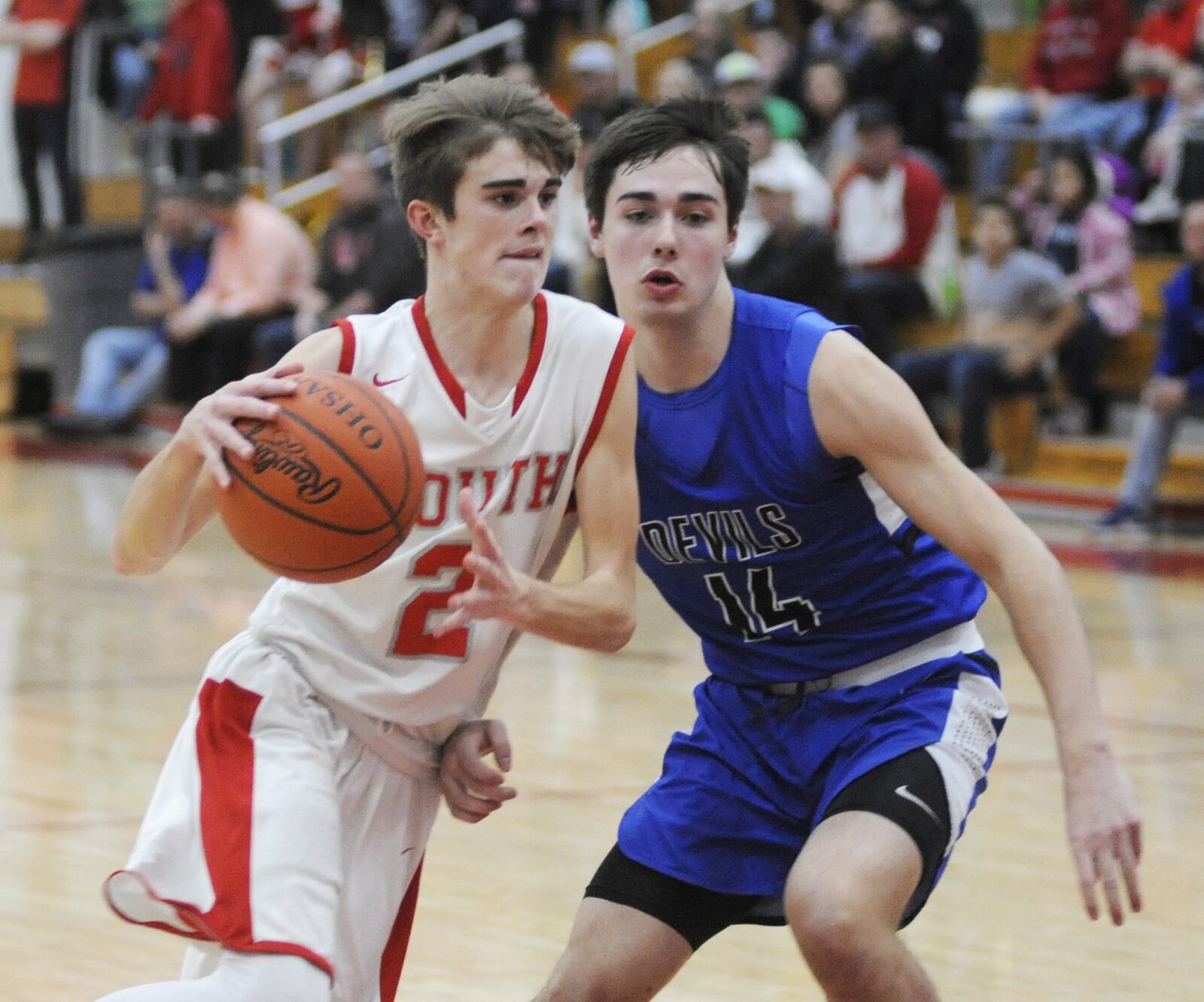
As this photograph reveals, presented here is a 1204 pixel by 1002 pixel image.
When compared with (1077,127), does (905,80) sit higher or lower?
higher

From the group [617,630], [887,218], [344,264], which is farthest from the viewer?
[344,264]

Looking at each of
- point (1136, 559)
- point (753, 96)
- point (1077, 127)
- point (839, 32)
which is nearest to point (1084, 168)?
point (1077, 127)

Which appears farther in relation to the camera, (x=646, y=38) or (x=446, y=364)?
(x=646, y=38)

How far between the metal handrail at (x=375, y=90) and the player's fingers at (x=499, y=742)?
12426 mm

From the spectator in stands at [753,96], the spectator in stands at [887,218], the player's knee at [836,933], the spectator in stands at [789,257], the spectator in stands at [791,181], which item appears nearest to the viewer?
the player's knee at [836,933]

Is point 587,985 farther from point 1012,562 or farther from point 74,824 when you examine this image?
point 74,824

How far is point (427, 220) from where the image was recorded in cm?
316

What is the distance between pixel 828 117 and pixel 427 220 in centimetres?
982

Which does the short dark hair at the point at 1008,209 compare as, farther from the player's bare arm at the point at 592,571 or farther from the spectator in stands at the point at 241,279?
the player's bare arm at the point at 592,571

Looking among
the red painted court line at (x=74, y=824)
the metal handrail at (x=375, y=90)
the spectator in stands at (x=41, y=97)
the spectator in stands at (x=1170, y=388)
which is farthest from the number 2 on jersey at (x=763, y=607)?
the spectator in stands at (x=41, y=97)

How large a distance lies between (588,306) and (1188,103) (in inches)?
337

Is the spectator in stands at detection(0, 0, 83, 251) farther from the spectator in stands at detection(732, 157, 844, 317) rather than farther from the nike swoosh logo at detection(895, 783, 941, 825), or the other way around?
the nike swoosh logo at detection(895, 783, 941, 825)

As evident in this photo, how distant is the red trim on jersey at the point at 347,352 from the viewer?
3.10m

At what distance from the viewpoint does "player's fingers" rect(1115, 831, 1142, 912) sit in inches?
112
